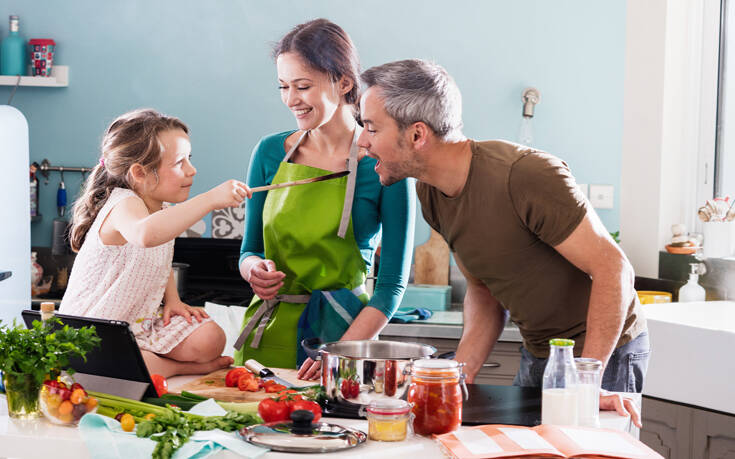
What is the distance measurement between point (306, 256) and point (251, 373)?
0.41 metres

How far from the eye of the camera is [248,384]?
1.54m

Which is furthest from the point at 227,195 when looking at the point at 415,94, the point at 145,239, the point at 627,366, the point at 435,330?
the point at 435,330

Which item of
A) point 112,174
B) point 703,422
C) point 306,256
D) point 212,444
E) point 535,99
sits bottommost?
point 703,422

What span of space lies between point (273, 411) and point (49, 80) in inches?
119

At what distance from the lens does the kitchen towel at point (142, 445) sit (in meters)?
1.17

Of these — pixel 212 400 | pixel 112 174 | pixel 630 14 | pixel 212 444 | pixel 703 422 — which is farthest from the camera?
pixel 630 14

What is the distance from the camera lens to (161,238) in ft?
5.33

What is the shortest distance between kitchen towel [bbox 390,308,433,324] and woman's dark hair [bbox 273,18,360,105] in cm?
136

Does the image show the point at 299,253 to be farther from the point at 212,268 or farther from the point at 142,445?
the point at 212,268

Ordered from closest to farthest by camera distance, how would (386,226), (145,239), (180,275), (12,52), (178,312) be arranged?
(145,239)
(178,312)
(386,226)
(180,275)
(12,52)

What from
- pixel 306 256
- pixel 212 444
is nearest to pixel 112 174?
pixel 306 256

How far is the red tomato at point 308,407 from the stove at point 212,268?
7.31 ft

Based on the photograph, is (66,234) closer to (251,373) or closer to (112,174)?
(112,174)

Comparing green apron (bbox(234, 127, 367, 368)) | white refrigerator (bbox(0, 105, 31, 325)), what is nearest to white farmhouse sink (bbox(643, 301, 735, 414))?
green apron (bbox(234, 127, 367, 368))
